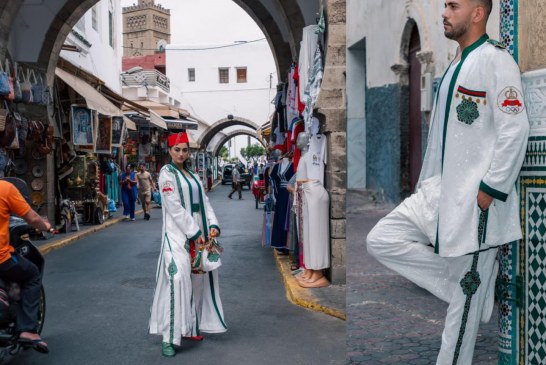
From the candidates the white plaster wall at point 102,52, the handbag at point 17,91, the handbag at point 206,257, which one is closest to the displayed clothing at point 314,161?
the handbag at point 206,257

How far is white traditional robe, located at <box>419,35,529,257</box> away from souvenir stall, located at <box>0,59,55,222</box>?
10070 millimetres

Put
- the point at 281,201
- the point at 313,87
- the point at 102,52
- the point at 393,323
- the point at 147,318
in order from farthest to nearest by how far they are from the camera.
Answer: the point at 102,52
the point at 281,201
the point at 313,87
the point at 147,318
the point at 393,323

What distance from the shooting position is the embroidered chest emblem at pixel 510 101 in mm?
2986

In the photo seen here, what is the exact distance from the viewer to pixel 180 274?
16.3 ft

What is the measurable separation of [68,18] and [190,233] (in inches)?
400

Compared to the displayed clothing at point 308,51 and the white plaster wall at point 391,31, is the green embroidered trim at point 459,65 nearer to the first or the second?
the white plaster wall at point 391,31

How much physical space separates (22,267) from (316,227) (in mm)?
3415

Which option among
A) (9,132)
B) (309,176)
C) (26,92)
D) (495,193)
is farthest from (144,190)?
(495,193)

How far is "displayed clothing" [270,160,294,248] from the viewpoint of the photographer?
912cm

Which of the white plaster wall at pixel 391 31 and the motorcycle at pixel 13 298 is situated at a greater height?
the white plaster wall at pixel 391 31

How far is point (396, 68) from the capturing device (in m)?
13.0

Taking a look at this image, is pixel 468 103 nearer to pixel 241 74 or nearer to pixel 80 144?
pixel 80 144

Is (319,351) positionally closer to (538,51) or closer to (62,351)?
(62,351)

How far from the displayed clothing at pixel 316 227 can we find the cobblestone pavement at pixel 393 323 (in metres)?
0.40
